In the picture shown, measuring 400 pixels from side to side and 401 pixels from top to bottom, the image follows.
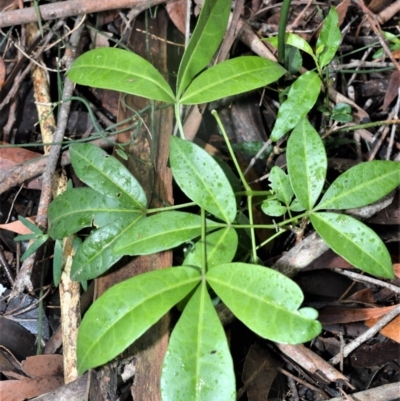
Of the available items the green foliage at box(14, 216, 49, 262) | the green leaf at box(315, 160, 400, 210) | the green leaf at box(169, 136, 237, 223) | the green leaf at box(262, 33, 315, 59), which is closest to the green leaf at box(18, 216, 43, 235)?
the green foliage at box(14, 216, 49, 262)

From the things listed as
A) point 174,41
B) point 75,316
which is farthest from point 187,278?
point 174,41

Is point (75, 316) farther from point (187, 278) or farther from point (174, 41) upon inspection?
point (174, 41)

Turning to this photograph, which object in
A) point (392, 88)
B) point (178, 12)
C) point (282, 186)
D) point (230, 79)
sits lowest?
point (282, 186)

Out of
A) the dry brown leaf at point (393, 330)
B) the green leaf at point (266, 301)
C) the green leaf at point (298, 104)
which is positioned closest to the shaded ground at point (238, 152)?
the dry brown leaf at point (393, 330)

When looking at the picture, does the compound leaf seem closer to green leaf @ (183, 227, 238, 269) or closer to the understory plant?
the understory plant

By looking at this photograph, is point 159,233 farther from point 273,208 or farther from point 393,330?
point 393,330

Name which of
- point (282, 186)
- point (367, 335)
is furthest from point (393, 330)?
point (282, 186)
